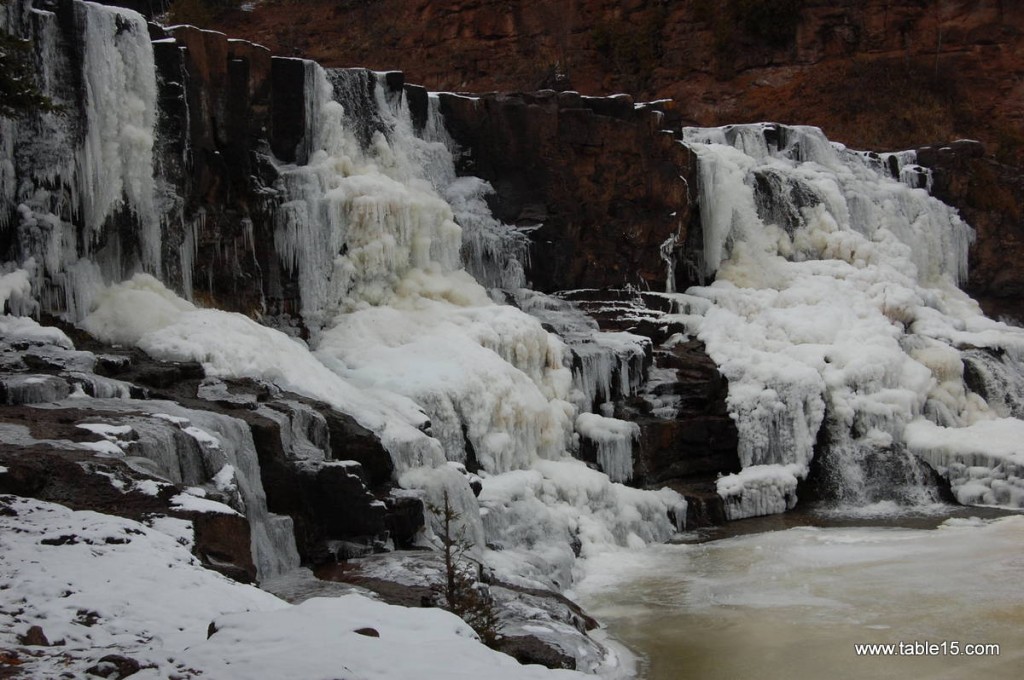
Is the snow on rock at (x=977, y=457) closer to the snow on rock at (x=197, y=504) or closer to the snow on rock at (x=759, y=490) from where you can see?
the snow on rock at (x=759, y=490)

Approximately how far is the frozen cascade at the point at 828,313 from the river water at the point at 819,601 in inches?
104

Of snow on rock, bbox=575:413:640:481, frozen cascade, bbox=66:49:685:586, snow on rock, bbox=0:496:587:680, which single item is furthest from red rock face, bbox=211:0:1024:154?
snow on rock, bbox=0:496:587:680

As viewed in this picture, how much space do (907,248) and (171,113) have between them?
18226 mm

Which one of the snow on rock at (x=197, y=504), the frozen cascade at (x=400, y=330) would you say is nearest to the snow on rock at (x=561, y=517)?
the frozen cascade at (x=400, y=330)

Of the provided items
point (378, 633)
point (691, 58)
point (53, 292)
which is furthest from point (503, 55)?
point (378, 633)

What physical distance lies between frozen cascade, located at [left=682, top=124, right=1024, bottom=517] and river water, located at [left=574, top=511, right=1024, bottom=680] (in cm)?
264

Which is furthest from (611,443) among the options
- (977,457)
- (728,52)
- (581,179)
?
(728,52)

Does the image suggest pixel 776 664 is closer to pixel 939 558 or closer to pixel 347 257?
pixel 939 558

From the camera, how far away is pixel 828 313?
83.1ft

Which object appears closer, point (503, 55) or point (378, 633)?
point (378, 633)

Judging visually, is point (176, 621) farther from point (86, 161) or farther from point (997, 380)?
point (997, 380)

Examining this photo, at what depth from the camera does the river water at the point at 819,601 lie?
12.2 m

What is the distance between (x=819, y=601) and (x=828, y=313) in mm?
11794

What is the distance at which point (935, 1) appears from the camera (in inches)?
1658
